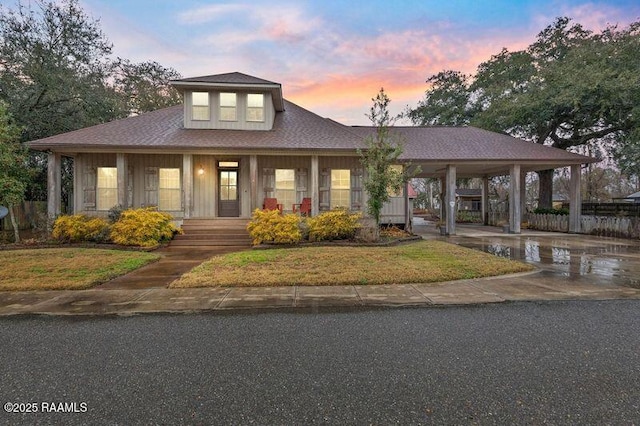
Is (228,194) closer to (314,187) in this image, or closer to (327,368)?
(314,187)

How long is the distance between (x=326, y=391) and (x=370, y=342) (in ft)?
3.37

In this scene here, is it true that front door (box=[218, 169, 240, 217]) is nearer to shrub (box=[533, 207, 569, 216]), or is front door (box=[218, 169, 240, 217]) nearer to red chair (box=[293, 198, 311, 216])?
red chair (box=[293, 198, 311, 216])

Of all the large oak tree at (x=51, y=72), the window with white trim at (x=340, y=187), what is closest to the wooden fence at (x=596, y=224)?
the window with white trim at (x=340, y=187)

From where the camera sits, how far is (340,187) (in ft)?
45.7

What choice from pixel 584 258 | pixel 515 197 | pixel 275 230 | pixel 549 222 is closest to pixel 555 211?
pixel 549 222

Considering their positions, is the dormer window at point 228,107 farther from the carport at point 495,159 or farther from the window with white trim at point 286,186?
the carport at point 495,159

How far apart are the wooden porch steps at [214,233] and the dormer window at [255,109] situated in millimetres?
5017

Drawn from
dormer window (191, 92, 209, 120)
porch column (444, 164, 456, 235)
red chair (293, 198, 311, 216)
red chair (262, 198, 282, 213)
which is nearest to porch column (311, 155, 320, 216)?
red chair (293, 198, 311, 216)

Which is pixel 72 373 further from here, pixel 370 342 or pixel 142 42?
pixel 142 42

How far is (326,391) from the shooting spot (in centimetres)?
237

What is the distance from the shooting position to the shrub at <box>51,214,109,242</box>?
9.88 meters

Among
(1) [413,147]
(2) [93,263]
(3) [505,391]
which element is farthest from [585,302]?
(1) [413,147]

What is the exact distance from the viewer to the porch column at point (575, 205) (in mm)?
14664

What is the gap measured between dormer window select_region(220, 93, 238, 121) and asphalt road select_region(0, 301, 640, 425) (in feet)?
37.0
